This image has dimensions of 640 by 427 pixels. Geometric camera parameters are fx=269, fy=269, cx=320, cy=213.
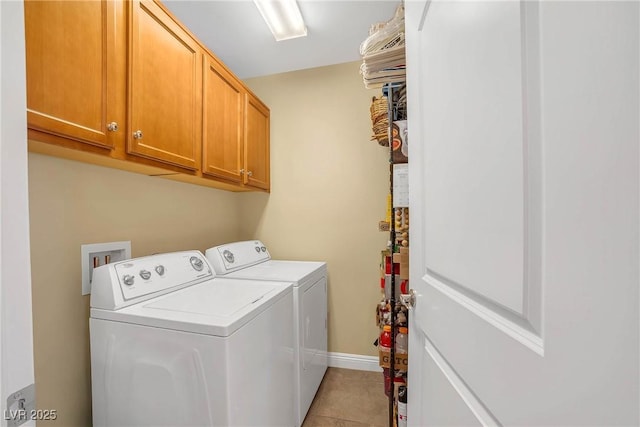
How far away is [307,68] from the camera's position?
239cm

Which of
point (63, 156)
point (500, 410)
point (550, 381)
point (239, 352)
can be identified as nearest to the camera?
point (550, 381)

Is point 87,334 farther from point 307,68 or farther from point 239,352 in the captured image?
point 307,68

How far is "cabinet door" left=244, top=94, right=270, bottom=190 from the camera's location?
205 centimetres

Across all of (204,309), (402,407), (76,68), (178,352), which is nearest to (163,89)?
(76,68)

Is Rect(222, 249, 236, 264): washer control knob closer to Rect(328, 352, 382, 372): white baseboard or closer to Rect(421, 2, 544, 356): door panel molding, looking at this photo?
Rect(328, 352, 382, 372): white baseboard

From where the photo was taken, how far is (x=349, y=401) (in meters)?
1.89

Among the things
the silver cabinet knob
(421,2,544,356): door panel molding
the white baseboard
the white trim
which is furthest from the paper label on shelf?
the white baseboard

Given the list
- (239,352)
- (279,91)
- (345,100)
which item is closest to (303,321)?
(239,352)

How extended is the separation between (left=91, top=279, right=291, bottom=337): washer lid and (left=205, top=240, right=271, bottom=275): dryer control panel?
345 mm

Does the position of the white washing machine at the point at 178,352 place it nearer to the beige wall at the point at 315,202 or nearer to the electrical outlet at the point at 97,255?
the electrical outlet at the point at 97,255

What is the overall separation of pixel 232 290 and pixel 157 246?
24.5 inches

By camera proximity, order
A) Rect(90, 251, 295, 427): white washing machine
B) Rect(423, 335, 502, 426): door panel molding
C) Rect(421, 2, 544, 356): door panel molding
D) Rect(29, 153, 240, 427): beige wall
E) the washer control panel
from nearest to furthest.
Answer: Rect(421, 2, 544, 356): door panel molding, Rect(423, 335, 502, 426): door panel molding, Rect(90, 251, 295, 427): white washing machine, Rect(29, 153, 240, 427): beige wall, the washer control panel

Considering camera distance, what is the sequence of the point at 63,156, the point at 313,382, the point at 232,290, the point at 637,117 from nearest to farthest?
the point at 637,117 < the point at 63,156 < the point at 232,290 < the point at 313,382

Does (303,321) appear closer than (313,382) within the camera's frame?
Yes
